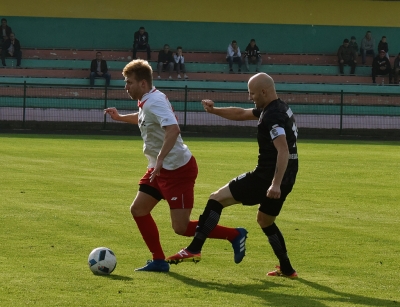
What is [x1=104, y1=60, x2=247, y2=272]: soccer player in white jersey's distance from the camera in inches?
299

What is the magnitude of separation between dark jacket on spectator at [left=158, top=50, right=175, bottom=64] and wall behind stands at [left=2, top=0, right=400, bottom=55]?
4422mm

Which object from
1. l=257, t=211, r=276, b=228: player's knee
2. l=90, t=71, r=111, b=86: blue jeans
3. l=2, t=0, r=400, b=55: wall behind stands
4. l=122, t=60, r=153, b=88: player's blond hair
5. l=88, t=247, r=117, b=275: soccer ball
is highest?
l=2, t=0, r=400, b=55: wall behind stands

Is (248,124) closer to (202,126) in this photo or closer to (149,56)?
(202,126)

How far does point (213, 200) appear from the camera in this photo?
7.52 meters

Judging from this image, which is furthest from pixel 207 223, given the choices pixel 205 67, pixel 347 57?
pixel 347 57

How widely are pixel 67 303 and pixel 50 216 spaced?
491 cm

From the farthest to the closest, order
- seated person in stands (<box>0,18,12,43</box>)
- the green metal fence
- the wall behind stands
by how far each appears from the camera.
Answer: the wall behind stands < seated person in stands (<box>0,18,12,43</box>) < the green metal fence

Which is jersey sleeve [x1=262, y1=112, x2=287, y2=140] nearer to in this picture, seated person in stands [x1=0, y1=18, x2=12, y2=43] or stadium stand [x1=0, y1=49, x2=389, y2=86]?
stadium stand [x1=0, y1=49, x2=389, y2=86]

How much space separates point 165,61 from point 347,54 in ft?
28.6

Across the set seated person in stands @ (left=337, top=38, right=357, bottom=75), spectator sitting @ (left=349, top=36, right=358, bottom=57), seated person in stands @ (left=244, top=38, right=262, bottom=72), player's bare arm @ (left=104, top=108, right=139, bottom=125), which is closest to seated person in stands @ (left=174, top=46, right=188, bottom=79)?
seated person in stands @ (left=244, top=38, right=262, bottom=72)

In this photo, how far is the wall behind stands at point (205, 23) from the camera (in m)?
40.6

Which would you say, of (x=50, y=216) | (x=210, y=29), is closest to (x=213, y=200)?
(x=50, y=216)

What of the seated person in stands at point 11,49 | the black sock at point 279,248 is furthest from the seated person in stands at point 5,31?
the black sock at point 279,248

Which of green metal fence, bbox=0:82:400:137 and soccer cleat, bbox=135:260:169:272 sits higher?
green metal fence, bbox=0:82:400:137
